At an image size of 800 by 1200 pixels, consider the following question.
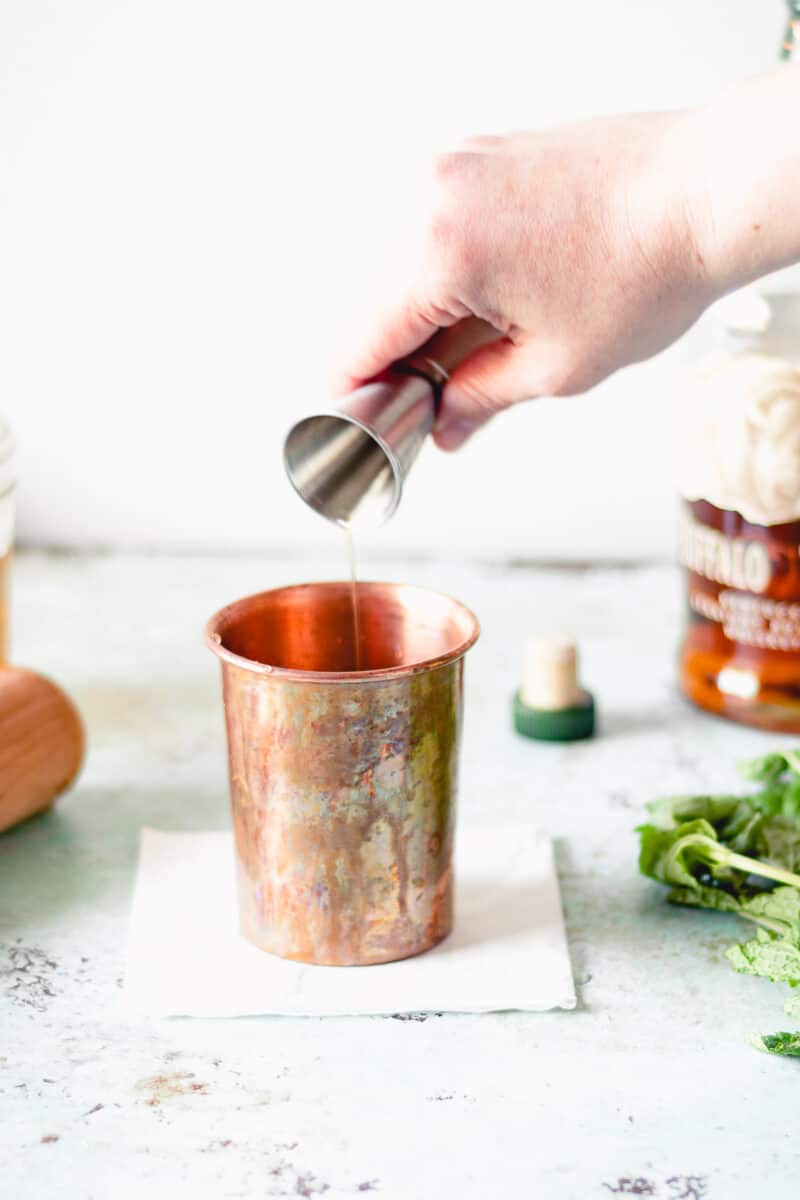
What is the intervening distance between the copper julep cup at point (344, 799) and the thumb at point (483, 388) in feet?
0.53

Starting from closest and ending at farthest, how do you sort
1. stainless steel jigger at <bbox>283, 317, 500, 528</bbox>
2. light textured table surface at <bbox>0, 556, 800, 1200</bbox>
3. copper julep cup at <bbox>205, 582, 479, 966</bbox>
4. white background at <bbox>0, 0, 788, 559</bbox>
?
light textured table surface at <bbox>0, 556, 800, 1200</bbox> < copper julep cup at <bbox>205, 582, 479, 966</bbox> < stainless steel jigger at <bbox>283, 317, 500, 528</bbox> < white background at <bbox>0, 0, 788, 559</bbox>

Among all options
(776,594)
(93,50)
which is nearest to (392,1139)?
(776,594)

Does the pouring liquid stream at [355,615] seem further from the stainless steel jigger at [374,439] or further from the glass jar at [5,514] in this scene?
the glass jar at [5,514]

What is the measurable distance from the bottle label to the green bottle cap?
0.13 meters

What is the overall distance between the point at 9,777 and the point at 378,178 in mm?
742

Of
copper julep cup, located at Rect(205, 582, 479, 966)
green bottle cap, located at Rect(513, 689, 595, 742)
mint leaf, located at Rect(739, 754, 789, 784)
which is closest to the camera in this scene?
copper julep cup, located at Rect(205, 582, 479, 966)

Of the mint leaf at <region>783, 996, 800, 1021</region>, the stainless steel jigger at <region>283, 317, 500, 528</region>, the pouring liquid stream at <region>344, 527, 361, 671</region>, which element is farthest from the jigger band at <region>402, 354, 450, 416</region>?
the mint leaf at <region>783, 996, 800, 1021</region>

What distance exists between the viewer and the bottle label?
1.04 m

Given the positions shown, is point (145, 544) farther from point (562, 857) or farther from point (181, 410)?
point (562, 857)

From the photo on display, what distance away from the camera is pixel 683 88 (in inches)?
51.4

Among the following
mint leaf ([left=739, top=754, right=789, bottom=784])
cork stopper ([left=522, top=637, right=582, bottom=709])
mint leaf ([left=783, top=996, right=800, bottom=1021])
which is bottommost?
mint leaf ([left=783, top=996, right=800, bottom=1021])

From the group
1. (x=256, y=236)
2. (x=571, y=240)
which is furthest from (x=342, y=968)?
(x=256, y=236)

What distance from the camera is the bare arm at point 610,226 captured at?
2.34 feet

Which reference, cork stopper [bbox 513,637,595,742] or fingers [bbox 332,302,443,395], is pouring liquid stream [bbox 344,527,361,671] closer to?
fingers [bbox 332,302,443,395]
